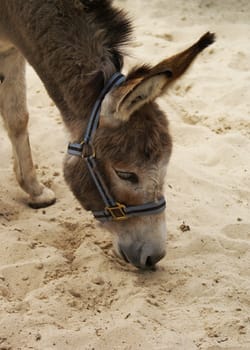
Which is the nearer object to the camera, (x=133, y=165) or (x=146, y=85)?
(x=146, y=85)

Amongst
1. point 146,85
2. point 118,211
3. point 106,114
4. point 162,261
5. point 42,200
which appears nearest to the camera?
point 146,85

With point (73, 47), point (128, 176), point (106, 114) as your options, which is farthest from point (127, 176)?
point (73, 47)

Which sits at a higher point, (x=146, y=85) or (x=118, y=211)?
(x=146, y=85)

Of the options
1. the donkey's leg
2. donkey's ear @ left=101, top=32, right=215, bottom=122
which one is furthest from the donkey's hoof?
donkey's ear @ left=101, top=32, right=215, bottom=122

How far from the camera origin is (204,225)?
185 inches

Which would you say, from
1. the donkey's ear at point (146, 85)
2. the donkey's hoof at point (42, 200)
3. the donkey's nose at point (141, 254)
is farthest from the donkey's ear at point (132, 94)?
the donkey's hoof at point (42, 200)

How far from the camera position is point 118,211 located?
365 centimetres

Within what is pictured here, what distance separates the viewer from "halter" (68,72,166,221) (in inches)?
140

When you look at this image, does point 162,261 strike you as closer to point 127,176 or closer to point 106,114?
point 127,176

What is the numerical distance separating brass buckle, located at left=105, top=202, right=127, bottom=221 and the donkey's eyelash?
0.16 meters

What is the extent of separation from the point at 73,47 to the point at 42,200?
1.59m

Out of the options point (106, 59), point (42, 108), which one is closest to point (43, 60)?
point (106, 59)

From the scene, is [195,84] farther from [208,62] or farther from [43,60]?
[43,60]

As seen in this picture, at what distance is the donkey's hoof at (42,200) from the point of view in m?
4.91
